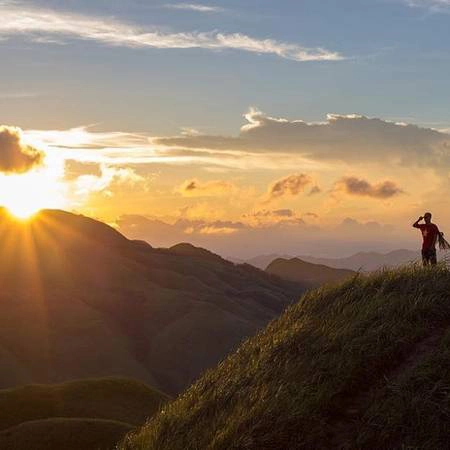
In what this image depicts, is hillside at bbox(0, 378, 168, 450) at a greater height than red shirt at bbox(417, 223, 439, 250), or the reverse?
red shirt at bbox(417, 223, 439, 250)

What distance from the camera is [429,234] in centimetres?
2570

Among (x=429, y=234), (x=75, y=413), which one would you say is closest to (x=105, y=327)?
(x=75, y=413)

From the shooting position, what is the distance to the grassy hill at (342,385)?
1352 cm

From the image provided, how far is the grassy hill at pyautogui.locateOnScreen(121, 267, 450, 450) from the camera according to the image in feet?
44.4

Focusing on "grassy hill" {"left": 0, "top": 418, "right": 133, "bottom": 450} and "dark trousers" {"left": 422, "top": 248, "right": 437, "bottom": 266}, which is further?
"grassy hill" {"left": 0, "top": 418, "right": 133, "bottom": 450}

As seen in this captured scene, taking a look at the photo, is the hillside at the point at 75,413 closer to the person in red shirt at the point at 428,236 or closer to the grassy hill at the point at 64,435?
the grassy hill at the point at 64,435

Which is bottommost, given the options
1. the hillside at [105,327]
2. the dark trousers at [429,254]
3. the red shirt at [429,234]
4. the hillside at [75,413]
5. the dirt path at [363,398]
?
the hillside at [105,327]

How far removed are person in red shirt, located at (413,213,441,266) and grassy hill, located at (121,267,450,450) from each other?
216 inches

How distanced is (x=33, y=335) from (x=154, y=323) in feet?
117

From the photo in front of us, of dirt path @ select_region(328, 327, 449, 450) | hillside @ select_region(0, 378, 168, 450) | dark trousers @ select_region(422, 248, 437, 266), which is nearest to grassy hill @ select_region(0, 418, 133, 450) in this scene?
hillside @ select_region(0, 378, 168, 450)

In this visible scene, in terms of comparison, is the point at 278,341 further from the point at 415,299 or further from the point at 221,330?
the point at 221,330

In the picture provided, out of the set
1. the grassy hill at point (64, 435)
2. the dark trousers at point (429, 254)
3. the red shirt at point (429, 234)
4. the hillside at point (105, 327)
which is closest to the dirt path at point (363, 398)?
the dark trousers at point (429, 254)

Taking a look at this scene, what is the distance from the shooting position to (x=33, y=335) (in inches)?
5620

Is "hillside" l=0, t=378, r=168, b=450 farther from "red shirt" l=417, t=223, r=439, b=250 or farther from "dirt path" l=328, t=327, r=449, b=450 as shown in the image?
"dirt path" l=328, t=327, r=449, b=450
